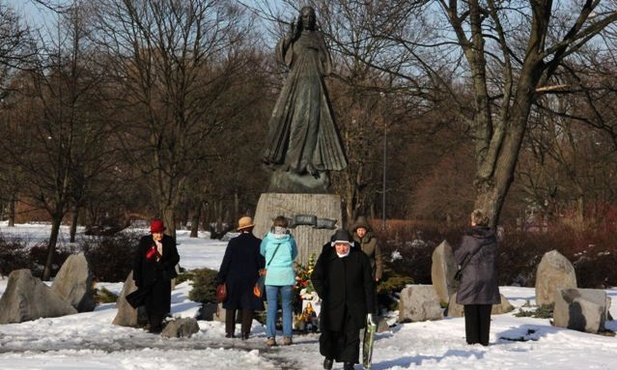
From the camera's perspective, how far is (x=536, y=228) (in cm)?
3059

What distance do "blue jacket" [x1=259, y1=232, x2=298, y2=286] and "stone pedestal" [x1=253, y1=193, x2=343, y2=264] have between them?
2.96 meters

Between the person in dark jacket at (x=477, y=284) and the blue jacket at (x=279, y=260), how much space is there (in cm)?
209

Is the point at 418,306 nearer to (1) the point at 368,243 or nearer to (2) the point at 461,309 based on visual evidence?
(2) the point at 461,309

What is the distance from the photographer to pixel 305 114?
14391 millimetres

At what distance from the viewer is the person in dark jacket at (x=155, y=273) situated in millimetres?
11516

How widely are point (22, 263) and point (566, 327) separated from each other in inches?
536

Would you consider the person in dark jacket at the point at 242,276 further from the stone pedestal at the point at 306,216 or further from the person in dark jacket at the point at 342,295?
the person in dark jacket at the point at 342,295

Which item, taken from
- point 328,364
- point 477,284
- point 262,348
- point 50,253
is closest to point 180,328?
point 262,348

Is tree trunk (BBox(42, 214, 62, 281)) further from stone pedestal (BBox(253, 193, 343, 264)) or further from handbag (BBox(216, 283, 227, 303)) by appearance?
handbag (BBox(216, 283, 227, 303))

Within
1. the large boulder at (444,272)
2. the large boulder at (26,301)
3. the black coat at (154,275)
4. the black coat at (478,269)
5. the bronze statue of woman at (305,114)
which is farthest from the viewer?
the large boulder at (444,272)

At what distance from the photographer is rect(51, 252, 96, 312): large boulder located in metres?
13.3

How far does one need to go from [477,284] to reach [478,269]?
0.65ft

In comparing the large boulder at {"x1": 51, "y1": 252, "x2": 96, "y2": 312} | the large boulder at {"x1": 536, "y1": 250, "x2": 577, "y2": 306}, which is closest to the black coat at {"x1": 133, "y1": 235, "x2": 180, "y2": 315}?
the large boulder at {"x1": 51, "y1": 252, "x2": 96, "y2": 312}

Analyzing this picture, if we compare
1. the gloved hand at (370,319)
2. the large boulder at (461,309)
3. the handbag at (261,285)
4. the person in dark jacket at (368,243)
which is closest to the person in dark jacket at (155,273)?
the handbag at (261,285)
